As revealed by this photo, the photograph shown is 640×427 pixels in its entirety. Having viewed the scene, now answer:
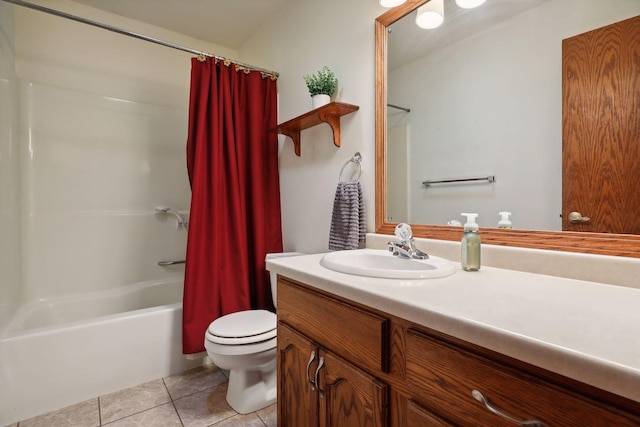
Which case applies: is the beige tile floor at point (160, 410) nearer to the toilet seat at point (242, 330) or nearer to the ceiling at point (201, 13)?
the toilet seat at point (242, 330)

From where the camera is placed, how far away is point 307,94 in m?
1.99

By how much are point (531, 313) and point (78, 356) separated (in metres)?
2.01

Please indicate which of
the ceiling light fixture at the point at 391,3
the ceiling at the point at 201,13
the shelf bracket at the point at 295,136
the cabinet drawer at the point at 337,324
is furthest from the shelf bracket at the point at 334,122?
the ceiling at the point at 201,13

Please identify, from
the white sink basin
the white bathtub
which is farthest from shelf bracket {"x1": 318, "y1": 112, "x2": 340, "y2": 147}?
the white bathtub

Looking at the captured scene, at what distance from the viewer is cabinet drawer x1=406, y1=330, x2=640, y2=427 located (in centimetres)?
43

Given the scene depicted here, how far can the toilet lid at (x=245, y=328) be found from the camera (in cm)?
144

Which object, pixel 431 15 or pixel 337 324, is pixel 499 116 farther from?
pixel 337 324

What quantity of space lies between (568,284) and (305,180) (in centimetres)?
148

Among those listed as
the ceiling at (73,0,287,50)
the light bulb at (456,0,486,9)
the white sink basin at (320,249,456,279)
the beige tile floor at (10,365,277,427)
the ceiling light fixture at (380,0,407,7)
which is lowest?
the beige tile floor at (10,365,277,427)

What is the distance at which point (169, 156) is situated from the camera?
2.61 meters

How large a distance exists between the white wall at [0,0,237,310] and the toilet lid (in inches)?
49.8

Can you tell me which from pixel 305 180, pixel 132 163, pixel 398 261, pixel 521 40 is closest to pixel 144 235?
pixel 132 163

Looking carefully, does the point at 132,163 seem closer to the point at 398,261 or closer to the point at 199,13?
the point at 199,13

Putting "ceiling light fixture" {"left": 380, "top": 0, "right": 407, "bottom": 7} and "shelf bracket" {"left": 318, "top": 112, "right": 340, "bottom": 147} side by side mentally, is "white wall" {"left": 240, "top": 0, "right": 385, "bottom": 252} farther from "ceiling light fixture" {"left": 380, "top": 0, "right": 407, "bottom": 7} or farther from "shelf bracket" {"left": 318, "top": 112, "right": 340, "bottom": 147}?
"ceiling light fixture" {"left": 380, "top": 0, "right": 407, "bottom": 7}
